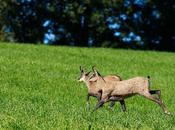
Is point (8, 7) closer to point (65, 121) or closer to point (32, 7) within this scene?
point (32, 7)

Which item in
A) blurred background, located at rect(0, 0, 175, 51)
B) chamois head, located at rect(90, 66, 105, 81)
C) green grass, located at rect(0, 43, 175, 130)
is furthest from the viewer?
blurred background, located at rect(0, 0, 175, 51)

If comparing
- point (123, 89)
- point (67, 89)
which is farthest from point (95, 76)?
point (67, 89)

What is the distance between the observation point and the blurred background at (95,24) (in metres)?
58.3

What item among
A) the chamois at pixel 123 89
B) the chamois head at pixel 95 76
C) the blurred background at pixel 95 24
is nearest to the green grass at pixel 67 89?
the chamois at pixel 123 89

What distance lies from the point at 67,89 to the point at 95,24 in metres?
36.9

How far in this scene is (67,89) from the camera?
21328mm

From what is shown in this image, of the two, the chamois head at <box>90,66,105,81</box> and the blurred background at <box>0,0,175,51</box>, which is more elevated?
the blurred background at <box>0,0,175,51</box>

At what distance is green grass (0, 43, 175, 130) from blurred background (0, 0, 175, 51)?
2281cm

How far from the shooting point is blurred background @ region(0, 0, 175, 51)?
58312 millimetres

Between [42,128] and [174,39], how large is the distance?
165 feet

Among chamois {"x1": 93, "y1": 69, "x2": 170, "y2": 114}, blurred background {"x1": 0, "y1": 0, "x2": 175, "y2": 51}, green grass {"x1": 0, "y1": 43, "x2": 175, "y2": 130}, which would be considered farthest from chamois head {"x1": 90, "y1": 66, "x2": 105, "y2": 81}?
blurred background {"x1": 0, "y1": 0, "x2": 175, "y2": 51}

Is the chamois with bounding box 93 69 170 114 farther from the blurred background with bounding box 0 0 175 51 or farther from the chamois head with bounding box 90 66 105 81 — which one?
the blurred background with bounding box 0 0 175 51

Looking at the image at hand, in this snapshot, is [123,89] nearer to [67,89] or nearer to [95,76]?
[95,76]

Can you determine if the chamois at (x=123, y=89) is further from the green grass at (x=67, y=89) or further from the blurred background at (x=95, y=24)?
the blurred background at (x=95, y=24)
